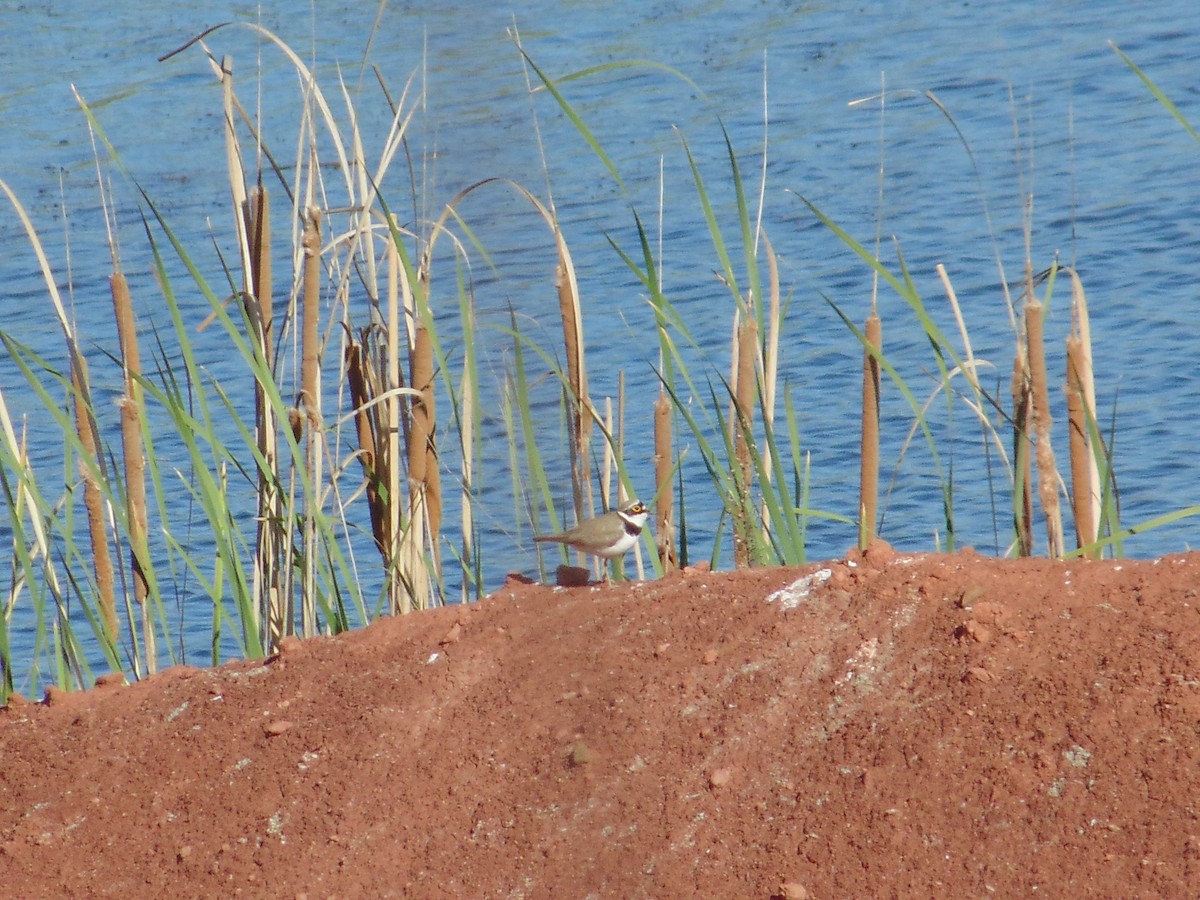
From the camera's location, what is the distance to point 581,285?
882 cm

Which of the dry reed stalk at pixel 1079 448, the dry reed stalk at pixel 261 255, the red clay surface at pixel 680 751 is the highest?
the dry reed stalk at pixel 261 255

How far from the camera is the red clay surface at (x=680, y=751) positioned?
2.79 meters

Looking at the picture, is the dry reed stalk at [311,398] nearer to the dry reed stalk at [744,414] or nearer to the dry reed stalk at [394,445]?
the dry reed stalk at [394,445]

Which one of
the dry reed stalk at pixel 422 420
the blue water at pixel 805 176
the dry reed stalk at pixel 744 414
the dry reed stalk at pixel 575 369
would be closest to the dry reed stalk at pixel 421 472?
the dry reed stalk at pixel 422 420

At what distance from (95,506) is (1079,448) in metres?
2.62

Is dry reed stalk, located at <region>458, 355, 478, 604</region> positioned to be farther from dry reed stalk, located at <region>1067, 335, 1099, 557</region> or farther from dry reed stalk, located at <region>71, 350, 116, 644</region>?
dry reed stalk, located at <region>1067, 335, 1099, 557</region>

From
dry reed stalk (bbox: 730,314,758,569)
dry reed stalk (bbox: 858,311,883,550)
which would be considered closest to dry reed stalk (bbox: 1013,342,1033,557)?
dry reed stalk (bbox: 858,311,883,550)

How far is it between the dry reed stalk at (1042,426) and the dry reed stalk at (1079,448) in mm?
71

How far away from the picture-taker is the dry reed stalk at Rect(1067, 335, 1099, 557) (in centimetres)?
392

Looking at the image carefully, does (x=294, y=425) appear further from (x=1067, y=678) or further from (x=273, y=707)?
(x=1067, y=678)

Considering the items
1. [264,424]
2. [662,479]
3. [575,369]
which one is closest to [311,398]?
[264,424]

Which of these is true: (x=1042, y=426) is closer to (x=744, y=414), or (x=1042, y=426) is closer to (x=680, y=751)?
(x=744, y=414)

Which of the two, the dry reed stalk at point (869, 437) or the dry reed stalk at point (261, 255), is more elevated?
the dry reed stalk at point (261, 255)

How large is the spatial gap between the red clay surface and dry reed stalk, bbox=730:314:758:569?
1.13 feet
